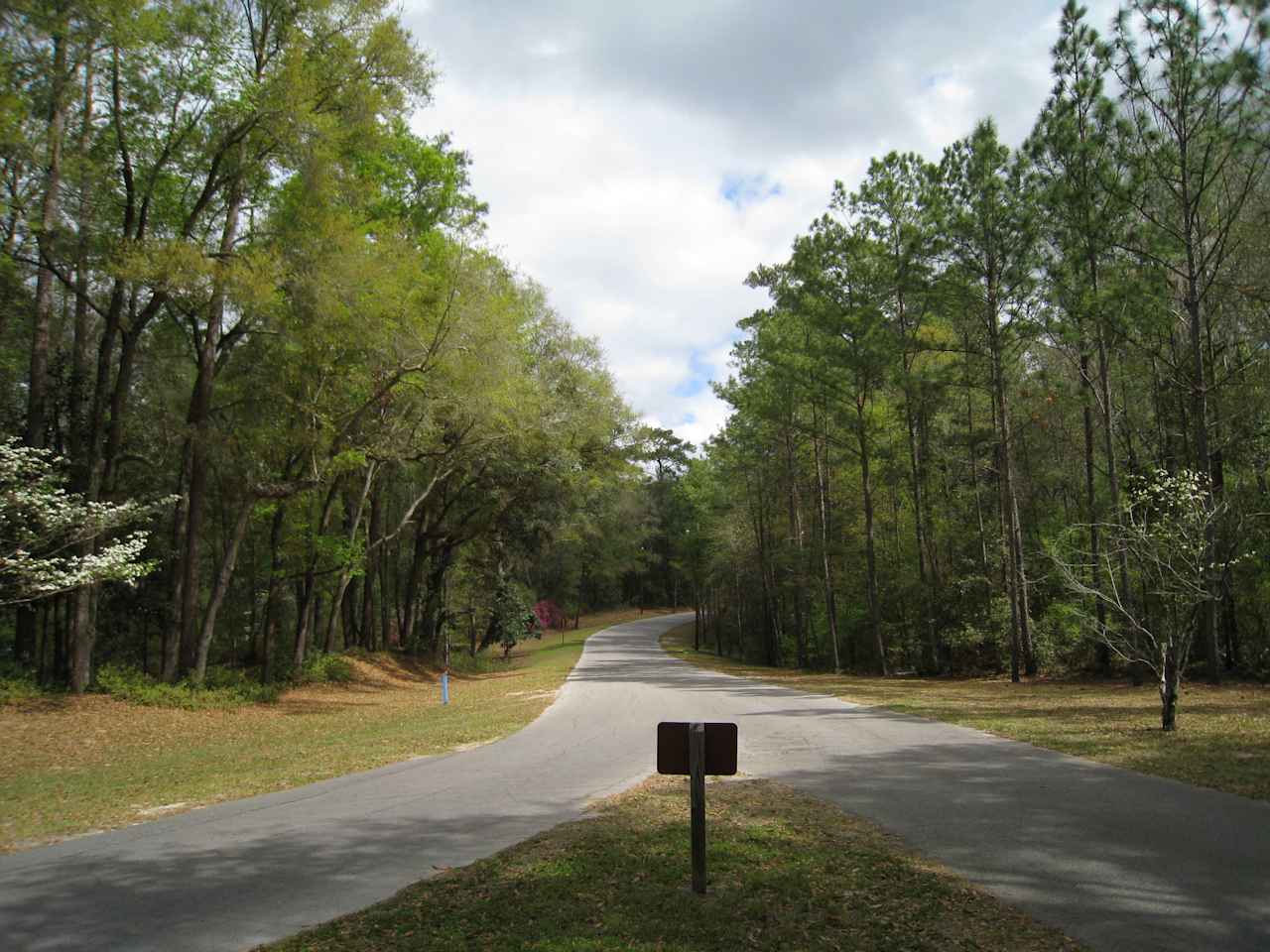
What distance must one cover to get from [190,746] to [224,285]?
8.58 metres

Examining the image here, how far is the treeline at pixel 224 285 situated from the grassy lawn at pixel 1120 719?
12.2 meters

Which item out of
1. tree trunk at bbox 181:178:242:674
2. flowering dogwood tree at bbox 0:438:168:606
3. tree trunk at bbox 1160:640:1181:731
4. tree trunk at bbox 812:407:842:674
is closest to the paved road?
tree trunk at bbox 1160:640:1181:731

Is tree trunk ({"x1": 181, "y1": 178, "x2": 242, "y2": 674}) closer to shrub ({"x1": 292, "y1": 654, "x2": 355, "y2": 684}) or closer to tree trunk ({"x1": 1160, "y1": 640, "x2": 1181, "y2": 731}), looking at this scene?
shrub ({"x1": 292, "y1": 654, "x2": 355, "y2": 684})

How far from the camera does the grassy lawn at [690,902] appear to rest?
4.06 meters

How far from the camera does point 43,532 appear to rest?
12680 mm

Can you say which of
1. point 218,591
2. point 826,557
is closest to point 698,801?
point 218,591

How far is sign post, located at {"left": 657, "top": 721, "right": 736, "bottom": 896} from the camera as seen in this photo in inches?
187

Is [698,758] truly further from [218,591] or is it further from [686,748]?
[218,591]

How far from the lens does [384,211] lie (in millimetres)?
20469

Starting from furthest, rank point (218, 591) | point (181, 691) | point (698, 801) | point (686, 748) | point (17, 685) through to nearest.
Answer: point (218, 591) < point (181, 691) < point (17, 685) < point (686, 748) < point (698, 801)

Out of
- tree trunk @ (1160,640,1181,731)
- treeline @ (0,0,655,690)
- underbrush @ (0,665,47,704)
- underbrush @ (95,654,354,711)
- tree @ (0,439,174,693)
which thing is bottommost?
underbrush @ (95,654,354,711)

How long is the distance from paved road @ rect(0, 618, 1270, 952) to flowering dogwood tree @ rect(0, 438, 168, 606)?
6.74m

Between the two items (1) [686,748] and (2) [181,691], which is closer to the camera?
(1) [686,748]

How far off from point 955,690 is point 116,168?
72.4ft
